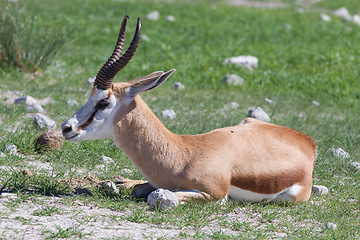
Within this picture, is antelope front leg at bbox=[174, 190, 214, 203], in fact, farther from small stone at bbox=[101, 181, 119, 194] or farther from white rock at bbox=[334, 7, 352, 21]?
white rock at bbox=[334, 7, 352, 21]

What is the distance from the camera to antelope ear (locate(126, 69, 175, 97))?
5.05 metres

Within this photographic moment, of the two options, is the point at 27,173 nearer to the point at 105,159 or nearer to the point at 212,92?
the point at 105,159

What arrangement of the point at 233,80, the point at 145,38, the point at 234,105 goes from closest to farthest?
the point at 234,105, the point at 233,80, the point at 145,38

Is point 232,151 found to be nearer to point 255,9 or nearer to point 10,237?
point 10,237

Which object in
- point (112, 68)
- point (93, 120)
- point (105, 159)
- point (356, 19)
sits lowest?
point (356, 19)

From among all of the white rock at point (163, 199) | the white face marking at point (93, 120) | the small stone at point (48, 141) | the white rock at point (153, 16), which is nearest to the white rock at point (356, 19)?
the white rock at point (153, 16)

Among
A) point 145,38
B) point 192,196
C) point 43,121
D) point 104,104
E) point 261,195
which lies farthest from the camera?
point 145,38

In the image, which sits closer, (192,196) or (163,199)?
(163,199)

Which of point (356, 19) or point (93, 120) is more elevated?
point (93, 120)

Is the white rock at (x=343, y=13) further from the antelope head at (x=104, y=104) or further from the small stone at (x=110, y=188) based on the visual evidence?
the small stone at (x=110, y=188)

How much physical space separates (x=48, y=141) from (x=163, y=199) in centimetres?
210

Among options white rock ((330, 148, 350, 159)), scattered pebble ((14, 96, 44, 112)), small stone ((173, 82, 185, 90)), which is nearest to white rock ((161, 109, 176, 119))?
scattered pebble ((14, 96, 44, 112))

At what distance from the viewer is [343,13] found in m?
20.4

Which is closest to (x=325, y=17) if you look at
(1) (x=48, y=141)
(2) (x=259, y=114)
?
(2) (x=259, y=114)
